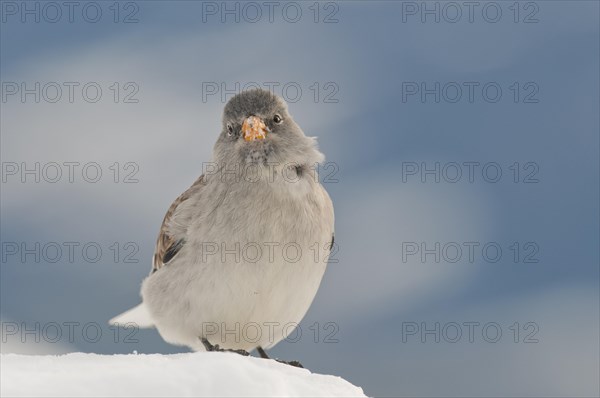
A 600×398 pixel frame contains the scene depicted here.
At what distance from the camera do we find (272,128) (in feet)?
18.2

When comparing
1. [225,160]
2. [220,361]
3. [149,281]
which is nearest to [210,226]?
[225,160]

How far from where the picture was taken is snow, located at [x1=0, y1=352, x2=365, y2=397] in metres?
3.30

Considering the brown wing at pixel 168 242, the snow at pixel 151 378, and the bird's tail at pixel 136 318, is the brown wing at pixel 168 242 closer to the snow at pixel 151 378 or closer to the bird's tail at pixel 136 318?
the bird's tail at pixel 136 318

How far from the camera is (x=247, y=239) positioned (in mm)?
5199

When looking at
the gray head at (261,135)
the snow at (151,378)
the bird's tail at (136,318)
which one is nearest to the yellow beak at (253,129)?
the gray head at (261,135)

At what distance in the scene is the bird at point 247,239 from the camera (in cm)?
522

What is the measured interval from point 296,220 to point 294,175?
34 centimetres

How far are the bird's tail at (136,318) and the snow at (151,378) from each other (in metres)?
2.40

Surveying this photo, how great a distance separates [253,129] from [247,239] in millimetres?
752

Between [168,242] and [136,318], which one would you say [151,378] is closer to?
[168,242]

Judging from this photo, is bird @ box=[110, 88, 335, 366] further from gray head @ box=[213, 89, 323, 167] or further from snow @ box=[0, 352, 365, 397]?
snow @ box=[0, 352, 365, 397]

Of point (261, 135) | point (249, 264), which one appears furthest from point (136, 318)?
point (261, 135)

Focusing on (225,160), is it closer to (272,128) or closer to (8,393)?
(272,128)

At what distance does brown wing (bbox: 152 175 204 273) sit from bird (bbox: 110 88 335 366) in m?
0.01
